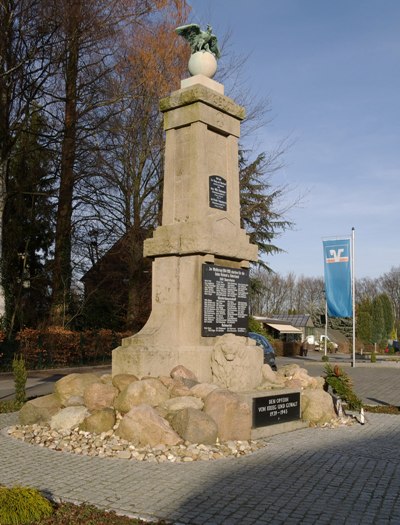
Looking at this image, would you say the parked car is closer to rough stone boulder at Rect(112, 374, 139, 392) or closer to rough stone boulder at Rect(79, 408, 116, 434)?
rough stone boulder at Rect(112, 374, 139, 392)

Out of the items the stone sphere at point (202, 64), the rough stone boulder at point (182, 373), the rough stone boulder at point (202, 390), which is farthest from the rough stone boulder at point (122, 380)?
the stone sphere at point (202, 64)

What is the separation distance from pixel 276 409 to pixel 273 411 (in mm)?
85

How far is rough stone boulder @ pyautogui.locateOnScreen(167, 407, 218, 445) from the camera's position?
7.61 m

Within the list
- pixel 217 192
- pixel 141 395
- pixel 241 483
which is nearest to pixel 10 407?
pixel 141 395

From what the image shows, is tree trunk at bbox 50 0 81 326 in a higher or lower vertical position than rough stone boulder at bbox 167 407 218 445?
higher

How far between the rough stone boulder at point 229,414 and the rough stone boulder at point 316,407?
2026 millimetres

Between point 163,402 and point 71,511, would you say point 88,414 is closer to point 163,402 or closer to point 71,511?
point 163,402

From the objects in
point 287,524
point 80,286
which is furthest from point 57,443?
point 80,286

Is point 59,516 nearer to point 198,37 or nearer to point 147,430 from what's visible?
point 147,430

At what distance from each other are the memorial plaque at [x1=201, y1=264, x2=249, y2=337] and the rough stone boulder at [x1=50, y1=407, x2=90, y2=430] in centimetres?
249

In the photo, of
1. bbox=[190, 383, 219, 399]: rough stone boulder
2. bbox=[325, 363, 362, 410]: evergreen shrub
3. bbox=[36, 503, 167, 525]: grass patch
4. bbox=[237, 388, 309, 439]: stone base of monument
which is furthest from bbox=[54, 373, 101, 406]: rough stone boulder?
bbox=[325, 363, 362, 410]: evergreen shrub

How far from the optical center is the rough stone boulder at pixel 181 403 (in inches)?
323

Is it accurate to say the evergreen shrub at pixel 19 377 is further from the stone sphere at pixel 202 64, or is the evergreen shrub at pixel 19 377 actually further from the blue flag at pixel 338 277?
the blue flag at pixel 338 277

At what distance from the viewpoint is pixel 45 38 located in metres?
21.1
